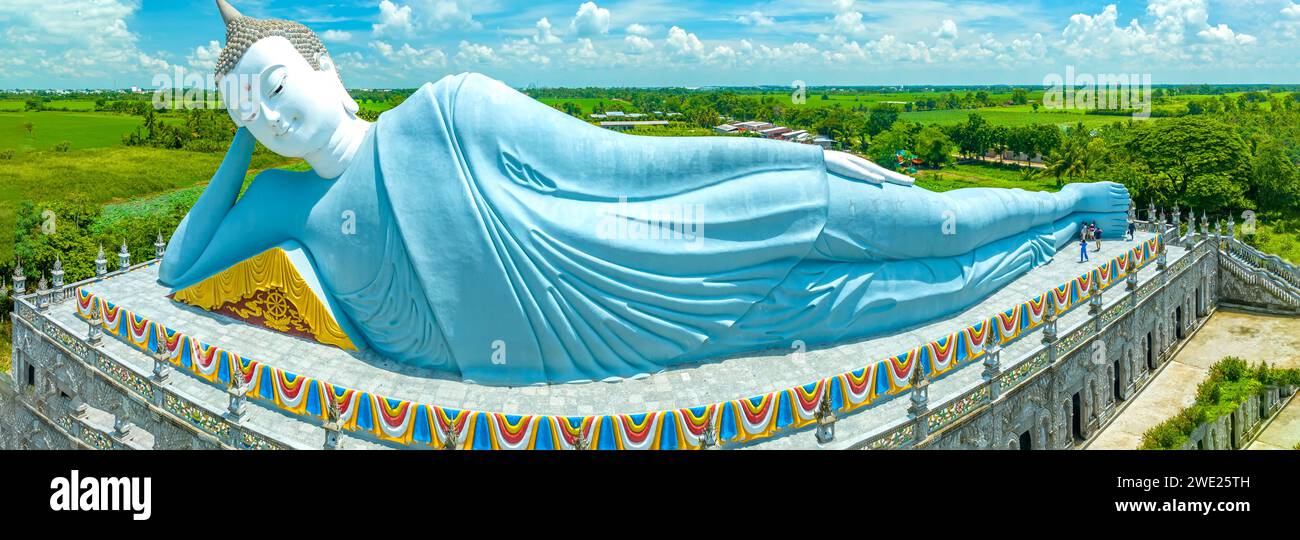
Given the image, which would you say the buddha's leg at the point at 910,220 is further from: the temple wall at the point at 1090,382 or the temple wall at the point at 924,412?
the temple wall at the point at 1090,382

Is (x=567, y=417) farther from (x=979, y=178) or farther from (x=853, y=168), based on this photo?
(x=979, y=178)

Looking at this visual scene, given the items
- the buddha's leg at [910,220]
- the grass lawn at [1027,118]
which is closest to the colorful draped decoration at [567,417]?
the buddha's leg at [910,220]

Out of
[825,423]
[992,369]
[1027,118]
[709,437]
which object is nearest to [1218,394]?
[992,369]

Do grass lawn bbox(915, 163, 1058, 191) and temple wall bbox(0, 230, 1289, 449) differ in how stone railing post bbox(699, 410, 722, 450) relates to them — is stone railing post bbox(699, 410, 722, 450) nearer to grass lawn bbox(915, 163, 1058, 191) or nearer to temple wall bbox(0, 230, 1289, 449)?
temple wall bbox(0, 230, 1289, 449)

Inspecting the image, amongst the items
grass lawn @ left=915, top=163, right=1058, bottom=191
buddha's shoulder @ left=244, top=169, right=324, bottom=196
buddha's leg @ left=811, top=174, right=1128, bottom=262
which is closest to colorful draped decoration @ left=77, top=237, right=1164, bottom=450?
buddha's leg @ left=811, top=174, right=1128, bottom=262
